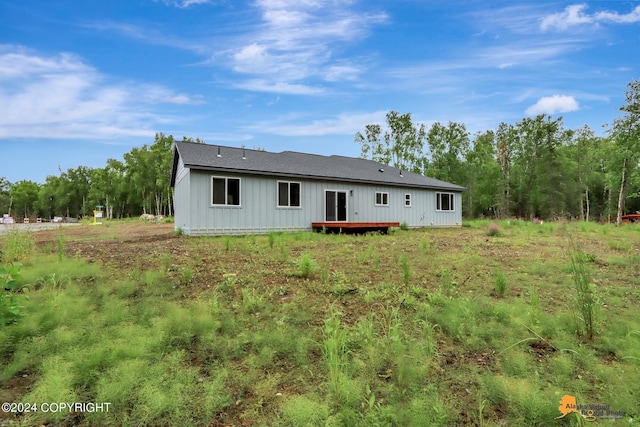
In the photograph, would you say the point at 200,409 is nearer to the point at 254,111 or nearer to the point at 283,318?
the point at 283,318

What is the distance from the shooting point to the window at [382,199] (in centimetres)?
1556

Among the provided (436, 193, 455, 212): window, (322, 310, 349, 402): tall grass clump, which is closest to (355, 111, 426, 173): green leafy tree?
(436, 193, 455, 212): window

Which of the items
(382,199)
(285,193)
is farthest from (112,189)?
(382,199)

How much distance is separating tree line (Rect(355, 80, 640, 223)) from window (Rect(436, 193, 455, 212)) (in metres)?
14.9

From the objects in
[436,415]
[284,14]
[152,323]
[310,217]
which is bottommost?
[436,415]

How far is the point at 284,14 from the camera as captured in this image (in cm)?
874

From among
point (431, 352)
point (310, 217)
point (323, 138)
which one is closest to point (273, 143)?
point (323, 138)

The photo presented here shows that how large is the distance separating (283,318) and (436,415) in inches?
71.1

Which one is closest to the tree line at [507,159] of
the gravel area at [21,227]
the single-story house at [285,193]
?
the single-story house at [285,193]

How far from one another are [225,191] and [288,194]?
269cm

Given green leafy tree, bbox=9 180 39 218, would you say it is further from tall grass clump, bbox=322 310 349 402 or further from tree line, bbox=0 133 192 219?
tall grass clump, bbox=322 310 349 402

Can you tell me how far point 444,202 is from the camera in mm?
18625

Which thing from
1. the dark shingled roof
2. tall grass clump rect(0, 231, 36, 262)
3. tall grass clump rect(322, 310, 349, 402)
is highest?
the dark shingled roof

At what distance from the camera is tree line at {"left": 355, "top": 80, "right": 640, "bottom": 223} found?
29.8 metres
